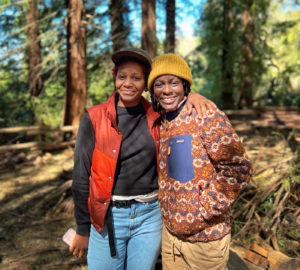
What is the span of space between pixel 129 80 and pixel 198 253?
1234 mm

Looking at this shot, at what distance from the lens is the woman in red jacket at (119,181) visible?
1.70m

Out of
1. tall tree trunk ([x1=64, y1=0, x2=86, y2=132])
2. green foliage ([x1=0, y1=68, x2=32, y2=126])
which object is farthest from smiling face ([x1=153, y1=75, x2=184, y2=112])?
green foliage ([x1=0, y1=68, x2=32, y2=126])

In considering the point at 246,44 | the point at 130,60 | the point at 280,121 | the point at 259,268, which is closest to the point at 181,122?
the point at 130,60

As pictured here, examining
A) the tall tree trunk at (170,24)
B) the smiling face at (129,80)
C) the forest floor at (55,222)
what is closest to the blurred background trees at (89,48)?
the tall tree trunk at (170,24)

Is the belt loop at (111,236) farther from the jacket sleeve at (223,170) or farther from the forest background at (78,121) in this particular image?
the forest background at (78,121)

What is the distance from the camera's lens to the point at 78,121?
8516mm

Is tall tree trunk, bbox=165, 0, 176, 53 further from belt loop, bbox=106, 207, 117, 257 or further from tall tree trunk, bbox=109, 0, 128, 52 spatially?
belt loop, bbox=106, 207, 117, 257

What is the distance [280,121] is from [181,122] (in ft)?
31.2

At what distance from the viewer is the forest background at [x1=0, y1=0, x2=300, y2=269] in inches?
134

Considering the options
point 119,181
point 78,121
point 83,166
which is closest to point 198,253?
point 119,181

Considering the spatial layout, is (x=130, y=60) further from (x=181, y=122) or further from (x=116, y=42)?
(x=116, y=42)

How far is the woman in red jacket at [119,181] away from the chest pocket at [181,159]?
0.20m

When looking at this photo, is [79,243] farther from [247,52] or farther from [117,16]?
[247,52]

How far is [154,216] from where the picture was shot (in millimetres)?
1832
